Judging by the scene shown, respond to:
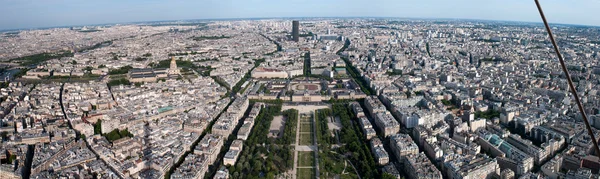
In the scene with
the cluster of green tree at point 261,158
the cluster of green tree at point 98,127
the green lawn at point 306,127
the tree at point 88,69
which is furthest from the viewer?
the tree at point 88,69

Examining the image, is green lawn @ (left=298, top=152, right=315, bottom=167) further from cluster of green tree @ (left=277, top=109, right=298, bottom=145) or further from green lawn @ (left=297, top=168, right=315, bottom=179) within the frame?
cluster of green tree @ (left=277, top=109, right=298, bottom=145)

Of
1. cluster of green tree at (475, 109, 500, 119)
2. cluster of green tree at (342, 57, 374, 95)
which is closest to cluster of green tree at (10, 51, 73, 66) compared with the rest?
cluster of green tree at (342, 57, 374, 95)

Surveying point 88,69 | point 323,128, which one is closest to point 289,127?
point 323,128

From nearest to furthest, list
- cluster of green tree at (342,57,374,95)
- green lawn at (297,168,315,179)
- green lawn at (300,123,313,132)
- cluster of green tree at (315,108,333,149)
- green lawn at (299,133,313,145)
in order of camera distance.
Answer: green lawn at (297,168,315,179), cluster of green tree at (315,108,333,149), green lawn at (299,133,313,145), green lawn at (300,123,313,132), cluster of green tree at (342,57,374,95)

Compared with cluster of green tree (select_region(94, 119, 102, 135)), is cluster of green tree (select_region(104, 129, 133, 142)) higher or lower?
lower

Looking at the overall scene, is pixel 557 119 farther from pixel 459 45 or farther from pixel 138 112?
pixel 459 45

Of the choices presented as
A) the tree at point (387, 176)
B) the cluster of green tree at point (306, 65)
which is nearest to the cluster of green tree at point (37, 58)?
the cluster of green tree at point (306, 65)

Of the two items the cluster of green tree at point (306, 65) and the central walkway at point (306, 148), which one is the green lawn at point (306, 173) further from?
the cluster of green tree at point (306, 65)
